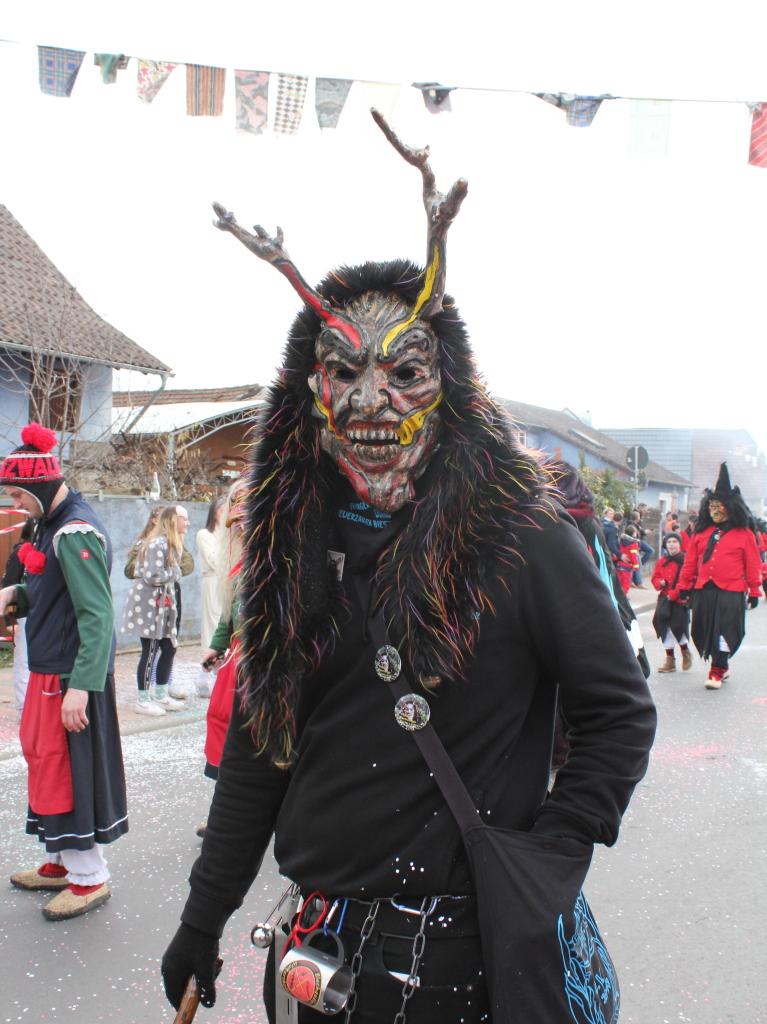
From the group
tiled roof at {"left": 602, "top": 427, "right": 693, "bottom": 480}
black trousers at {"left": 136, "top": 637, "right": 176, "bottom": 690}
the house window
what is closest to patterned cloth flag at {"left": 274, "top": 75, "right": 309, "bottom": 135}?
black trousers at {"left": 136, "top": 637, "right": 176, "bottom": 690}

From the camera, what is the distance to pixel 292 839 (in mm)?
1604

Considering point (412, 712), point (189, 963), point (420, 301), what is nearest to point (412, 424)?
point (420, 301)

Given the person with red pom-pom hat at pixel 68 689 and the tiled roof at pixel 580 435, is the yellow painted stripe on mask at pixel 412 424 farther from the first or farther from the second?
the tiled roof at pixel 580 435

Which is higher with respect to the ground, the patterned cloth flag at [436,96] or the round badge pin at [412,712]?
the patterned cloth flag at [436,96]

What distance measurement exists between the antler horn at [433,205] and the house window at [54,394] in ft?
33.7

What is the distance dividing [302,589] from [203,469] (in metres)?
12.3

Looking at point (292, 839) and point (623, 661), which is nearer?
point (623, 661)

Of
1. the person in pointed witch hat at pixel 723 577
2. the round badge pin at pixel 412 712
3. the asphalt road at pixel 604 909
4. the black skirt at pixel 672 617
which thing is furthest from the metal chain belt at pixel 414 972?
the black skirt at pixel 672 617

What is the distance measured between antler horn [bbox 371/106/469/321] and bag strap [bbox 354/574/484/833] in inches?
30.2

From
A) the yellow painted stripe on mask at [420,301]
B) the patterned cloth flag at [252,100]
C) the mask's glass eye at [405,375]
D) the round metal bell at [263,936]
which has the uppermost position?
the patterned cloth flag at [252,100]

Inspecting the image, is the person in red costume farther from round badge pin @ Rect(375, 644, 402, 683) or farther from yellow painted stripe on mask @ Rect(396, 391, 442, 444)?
round badge pin @ Rect(375, 644, 402, 683)

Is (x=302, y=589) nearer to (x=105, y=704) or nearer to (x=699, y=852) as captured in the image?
(x=105, y=704)

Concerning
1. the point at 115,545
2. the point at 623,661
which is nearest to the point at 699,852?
the point at 623,661

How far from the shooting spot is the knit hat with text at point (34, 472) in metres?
3.69
